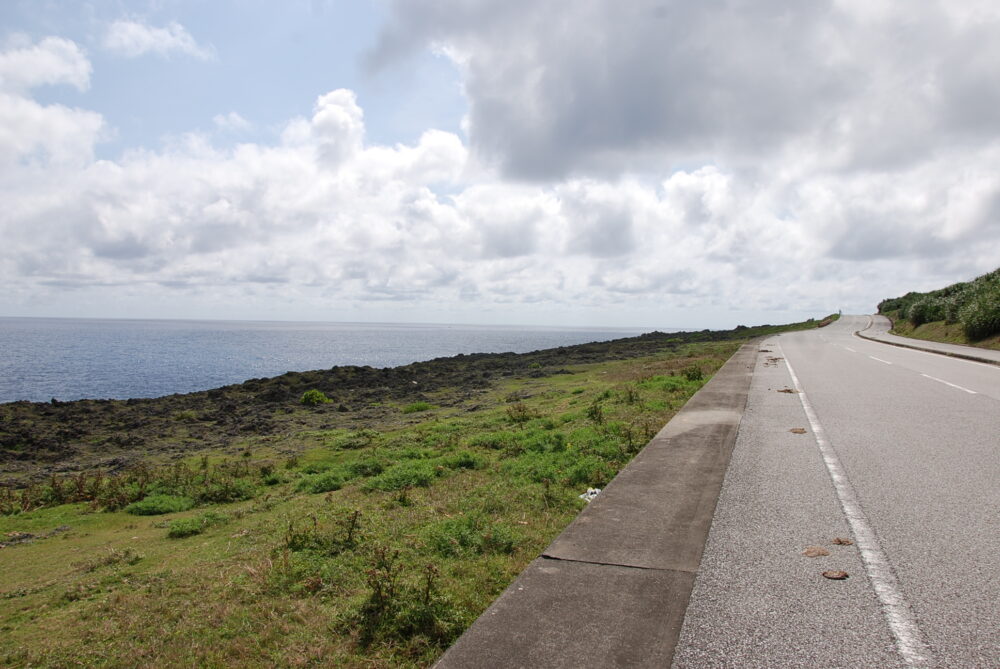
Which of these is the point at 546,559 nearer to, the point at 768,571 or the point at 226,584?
the point at 768,571

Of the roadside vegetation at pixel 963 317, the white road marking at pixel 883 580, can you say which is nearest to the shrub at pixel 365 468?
the white road marking at pixel 883 580

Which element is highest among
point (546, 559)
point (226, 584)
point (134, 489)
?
point (546, 559)

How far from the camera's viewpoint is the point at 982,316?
1296 inches

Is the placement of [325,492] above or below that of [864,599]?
below

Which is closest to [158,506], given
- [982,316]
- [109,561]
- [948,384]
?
[109,561]

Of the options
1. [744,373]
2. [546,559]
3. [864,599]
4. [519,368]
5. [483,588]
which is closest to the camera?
[864,599]

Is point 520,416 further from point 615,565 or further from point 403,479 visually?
point 615,565

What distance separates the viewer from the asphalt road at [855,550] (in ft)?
10.2

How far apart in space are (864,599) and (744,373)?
1636 cm

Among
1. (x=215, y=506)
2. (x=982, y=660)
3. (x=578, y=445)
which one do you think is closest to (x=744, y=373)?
(x=578, y=445)

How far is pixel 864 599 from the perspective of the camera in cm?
361

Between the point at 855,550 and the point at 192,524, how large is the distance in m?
7.75

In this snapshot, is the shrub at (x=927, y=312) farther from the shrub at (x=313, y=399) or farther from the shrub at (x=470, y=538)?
the shrub at (x=470, y=538)

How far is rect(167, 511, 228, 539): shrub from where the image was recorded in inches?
307
